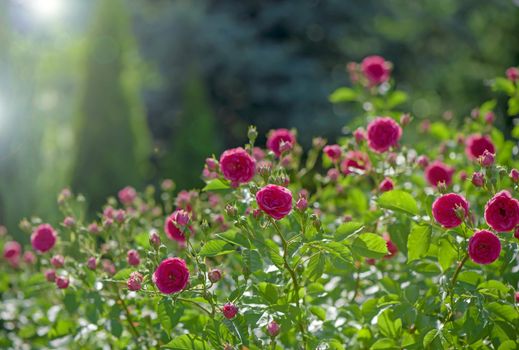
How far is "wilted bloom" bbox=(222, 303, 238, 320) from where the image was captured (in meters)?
1.81

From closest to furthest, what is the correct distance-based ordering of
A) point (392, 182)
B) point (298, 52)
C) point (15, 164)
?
point (392, 182) < point (15, 164) < point (298, 52)

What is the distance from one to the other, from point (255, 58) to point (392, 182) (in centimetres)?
1174

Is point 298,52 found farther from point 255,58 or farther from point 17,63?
→ point 17,63

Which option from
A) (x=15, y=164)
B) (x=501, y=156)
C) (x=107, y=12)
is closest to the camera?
(x=501, y=156)

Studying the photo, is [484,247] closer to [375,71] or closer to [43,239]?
[43,239]

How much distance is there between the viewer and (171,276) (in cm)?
182

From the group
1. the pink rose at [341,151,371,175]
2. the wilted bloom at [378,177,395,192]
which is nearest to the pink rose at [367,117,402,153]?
the wilted bloom at [378,177,395,192]

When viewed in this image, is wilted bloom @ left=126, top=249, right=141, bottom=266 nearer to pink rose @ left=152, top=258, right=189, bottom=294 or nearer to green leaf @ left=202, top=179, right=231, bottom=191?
green leaf @ left=202, top=179, right=231, bottom=191

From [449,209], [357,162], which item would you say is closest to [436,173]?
[357,162]

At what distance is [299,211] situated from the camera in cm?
187

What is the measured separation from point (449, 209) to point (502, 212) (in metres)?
0.15

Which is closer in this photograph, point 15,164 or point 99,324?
point 99,324

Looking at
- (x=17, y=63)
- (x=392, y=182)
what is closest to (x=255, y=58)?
(x=17, y=63)

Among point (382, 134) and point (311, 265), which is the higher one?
point (382, 134)
